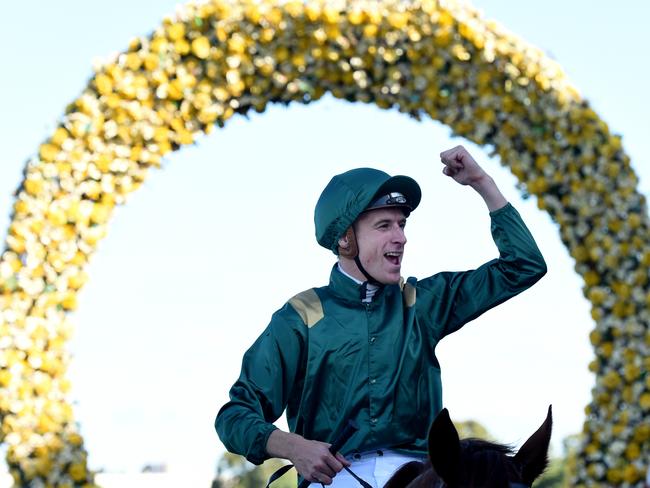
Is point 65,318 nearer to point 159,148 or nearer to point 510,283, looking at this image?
point 159,148

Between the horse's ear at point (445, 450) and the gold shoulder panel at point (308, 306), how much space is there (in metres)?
0.94

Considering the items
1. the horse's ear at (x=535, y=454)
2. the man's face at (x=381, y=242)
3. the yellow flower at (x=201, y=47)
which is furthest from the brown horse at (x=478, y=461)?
the yellow flower at (x=201, y=47)

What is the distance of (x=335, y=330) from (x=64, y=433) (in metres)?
1.77

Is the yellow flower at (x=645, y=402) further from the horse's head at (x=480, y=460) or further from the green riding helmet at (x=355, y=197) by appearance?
the horse's head at (x=480, y=460)

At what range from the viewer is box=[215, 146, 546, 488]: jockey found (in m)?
2.85

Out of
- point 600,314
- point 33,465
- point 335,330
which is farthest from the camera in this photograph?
point 600,314

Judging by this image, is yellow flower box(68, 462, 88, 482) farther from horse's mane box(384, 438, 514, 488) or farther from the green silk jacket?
horse's mane box(384, 438, 514, 488)

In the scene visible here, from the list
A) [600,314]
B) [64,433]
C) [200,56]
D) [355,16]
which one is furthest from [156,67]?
[600,314]

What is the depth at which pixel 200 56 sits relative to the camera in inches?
180

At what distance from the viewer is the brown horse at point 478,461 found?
208 cm

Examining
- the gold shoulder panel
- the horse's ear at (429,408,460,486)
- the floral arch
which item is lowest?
the horse's ear at (429,408,460,486)

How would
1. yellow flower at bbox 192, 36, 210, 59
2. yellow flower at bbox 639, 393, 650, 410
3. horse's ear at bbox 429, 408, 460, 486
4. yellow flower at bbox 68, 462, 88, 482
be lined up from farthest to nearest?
1. yellow flower at bbox 192, 36, 210, 59
2. yellow flower at bbox 639, 393, 650, 410
3. yellow flower at bbox 68, 462, 88, 482
4. horse's ear at bbox 429, 408, 460, 486

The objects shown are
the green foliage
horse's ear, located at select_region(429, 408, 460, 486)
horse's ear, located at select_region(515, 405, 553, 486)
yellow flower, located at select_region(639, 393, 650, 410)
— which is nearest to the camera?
horse's ear, located at select_region(429, 408, 460, 486)

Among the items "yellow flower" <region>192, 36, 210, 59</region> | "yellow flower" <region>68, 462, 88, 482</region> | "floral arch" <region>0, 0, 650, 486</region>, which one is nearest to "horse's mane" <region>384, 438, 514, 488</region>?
"yellow flower" <region>68, 462, 88, 482</region>
